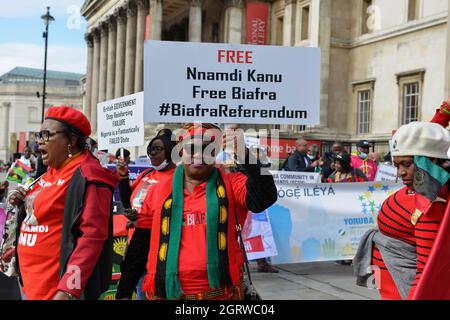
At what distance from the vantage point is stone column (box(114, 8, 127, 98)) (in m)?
45.8

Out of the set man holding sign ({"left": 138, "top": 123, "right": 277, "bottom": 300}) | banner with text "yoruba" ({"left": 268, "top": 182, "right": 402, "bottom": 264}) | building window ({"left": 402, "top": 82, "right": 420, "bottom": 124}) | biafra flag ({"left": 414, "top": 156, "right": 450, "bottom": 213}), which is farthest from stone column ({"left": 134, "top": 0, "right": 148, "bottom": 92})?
biafra flag ({"left": 414, "top": 156, "right": 450, "bottom": 213})

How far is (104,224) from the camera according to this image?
333cm

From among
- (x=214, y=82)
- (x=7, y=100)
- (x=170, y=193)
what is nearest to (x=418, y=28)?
(x=214, y=82)

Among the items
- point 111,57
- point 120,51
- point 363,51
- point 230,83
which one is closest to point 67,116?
point 230,83

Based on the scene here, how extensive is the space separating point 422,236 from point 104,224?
1.69 m

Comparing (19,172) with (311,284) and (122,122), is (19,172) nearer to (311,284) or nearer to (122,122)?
(122,122)

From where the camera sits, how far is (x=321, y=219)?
372 inches

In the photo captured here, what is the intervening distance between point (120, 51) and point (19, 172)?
32.4 metres

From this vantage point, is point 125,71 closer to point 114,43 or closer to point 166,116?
point 114,43

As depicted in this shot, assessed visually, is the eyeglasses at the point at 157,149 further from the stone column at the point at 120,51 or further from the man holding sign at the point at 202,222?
the stone column at the point at 120,51

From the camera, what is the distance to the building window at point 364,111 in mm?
29073

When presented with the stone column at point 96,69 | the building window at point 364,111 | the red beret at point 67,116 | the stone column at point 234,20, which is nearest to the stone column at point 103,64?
the stone column at point 96,69

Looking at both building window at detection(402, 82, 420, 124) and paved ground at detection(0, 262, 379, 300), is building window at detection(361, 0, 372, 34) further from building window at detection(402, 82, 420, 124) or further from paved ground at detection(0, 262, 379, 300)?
paved ground at detection(0, 262, 379, 300)

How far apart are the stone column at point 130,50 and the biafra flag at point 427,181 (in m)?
41.2
